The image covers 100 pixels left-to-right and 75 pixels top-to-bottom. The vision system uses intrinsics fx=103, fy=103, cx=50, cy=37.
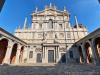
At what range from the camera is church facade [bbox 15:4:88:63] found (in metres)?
23.5

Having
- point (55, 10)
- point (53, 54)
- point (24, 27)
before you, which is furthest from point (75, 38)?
point (24, 27)

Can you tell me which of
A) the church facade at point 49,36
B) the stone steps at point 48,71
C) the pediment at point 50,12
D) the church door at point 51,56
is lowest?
the stone steps at point 48,71

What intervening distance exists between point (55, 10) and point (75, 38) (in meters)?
11.0

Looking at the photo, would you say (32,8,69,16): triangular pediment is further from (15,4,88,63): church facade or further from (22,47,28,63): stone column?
(22,47,28,63): stone column

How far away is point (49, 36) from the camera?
25.6 meters

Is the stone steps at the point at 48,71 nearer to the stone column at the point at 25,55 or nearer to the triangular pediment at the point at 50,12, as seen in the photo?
the stone column at the point at 25,55

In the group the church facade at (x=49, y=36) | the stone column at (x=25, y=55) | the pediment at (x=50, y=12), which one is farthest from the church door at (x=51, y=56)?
the pediment at (x=50, y=12)

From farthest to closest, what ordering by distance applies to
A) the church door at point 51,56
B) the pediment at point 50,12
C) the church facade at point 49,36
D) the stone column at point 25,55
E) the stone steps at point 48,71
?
1. the pediment at point 50,12
2. the church facade at point 49,36
3. the church door at point 51,56
4. the stone column at point 25,55
5. the stone steps at point 48,71

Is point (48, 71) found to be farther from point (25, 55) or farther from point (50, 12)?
point (50, 12)

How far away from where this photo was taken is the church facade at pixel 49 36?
23.5 m

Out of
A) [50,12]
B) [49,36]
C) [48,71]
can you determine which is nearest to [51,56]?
[49,36]

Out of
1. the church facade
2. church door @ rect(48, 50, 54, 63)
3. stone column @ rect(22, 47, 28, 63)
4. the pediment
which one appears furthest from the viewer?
the pediment

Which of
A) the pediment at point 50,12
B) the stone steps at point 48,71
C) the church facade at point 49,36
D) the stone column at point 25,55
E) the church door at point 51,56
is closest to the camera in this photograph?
the stone steps at point 48,71

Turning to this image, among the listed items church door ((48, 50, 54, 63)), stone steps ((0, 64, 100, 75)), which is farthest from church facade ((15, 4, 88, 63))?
stone steps ((0, 64, 100, 75))
